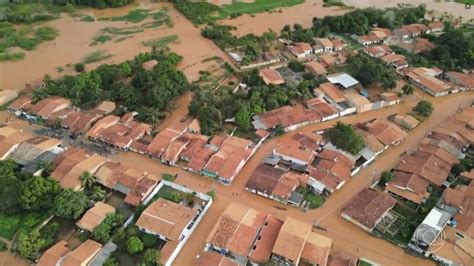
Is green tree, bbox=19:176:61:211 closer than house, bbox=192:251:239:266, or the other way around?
house, bbox=192:251:239:266

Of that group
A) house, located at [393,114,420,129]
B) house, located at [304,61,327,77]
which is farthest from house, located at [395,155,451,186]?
house, located at [304,61,327,77]

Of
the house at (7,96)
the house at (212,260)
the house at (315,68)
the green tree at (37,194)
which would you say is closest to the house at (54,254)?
the green tree at (37,194)

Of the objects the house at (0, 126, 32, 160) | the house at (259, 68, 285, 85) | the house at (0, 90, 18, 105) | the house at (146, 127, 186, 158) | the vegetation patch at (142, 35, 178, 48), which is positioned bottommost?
the house at (146, 127, 186, 158)

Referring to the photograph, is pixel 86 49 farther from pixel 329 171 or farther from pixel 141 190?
pixel 329 171

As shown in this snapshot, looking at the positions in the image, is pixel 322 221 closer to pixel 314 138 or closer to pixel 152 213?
pixel 314 138

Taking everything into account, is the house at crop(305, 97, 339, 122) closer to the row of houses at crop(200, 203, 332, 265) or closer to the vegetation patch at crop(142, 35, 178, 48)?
the row of houses at crop(200, 203, 332, 265)
